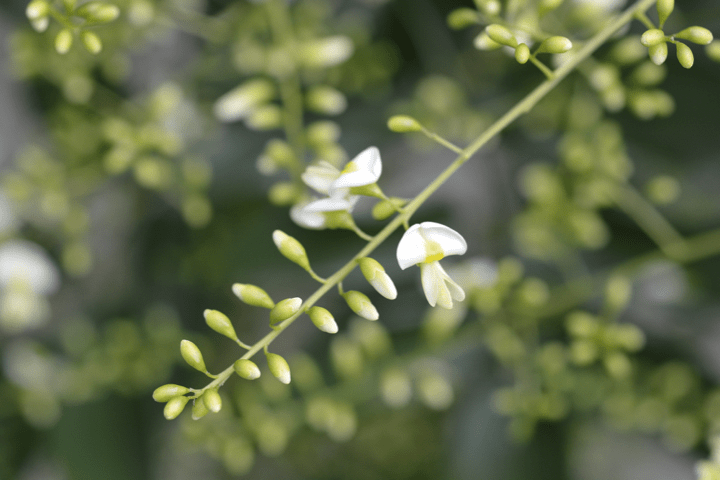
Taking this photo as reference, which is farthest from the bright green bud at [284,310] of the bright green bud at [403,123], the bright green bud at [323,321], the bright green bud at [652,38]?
the bright green bud at [652,38]

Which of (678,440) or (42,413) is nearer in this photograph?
(678,440)

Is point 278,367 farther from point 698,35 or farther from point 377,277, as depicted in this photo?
point 698,35

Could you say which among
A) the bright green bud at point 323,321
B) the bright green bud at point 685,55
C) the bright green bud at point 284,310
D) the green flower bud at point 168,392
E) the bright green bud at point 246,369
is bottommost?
the green flower bud at point 168,392

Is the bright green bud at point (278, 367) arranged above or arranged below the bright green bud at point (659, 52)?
below

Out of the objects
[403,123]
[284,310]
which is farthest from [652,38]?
[284,310]

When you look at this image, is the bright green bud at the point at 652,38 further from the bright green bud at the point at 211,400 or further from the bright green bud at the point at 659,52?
the bright green bud at the point at 211,400

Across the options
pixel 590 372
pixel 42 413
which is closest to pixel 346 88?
pixel 590 372

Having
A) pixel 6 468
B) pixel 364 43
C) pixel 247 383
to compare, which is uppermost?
pixel 364 43

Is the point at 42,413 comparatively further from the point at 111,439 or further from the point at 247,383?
the point at 247,383
